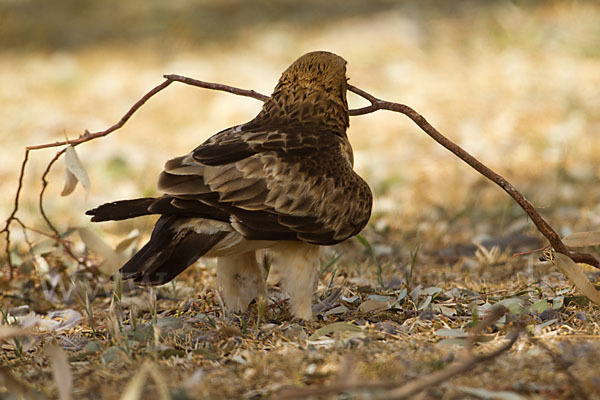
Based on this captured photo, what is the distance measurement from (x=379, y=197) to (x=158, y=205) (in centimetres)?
407

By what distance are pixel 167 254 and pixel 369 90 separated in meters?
7.56

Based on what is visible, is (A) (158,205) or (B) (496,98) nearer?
(A) (158,205)

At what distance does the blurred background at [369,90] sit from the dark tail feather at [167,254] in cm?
232

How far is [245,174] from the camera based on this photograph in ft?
11.0

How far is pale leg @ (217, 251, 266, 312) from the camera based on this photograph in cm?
375

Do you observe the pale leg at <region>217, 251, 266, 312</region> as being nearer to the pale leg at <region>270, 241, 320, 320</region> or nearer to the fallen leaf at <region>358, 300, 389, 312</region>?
the pale leg at <region>270, 241, 320, 320</region>

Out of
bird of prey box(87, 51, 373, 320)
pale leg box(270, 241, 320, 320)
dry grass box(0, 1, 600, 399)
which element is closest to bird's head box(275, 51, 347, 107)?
bird of prey box(87, 51, 373, 320)

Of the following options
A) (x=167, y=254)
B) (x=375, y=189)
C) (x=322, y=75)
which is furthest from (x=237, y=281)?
(x=375, y=189)

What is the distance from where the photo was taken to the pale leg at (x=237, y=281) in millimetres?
3748

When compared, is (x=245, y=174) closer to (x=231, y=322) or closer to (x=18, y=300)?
(x=231, y=322)

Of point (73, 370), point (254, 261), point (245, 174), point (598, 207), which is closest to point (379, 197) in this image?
point (598, 207)

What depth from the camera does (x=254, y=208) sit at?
330 cm

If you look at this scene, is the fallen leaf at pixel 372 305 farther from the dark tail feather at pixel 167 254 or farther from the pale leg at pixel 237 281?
the dark tail feather at pixel 167 254

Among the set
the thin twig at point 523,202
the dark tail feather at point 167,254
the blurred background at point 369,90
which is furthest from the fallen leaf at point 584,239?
the dark tail feather at point 167,254
